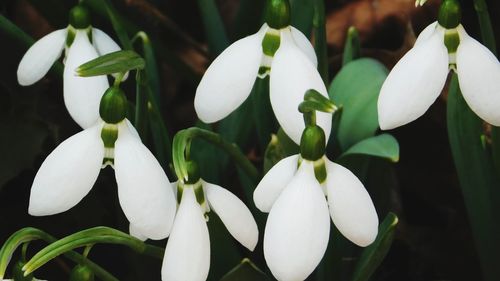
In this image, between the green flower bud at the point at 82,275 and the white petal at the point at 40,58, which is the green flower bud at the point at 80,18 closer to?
the white petal at the point at 40,58

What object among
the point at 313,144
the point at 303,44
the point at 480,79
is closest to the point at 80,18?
the point at 303,44

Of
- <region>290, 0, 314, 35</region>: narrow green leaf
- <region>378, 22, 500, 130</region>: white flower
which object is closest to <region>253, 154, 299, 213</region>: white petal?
<region>378, 22, 500, 130</region>: white flower

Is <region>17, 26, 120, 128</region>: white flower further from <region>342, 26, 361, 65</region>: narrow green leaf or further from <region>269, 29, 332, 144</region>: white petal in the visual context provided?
<region>342, 26, 361, 65</region>: narrow green leaf

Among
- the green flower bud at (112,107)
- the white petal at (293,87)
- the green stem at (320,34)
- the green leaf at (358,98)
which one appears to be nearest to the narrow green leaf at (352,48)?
the green leaf at (358,98)

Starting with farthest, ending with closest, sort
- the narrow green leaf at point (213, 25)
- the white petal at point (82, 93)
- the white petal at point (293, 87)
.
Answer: the narrow green leaf at point (213, 25) < the white petal at point (82, 93) < the white petal at point (293, 87)

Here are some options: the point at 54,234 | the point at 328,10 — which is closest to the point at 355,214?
the point at 54,234

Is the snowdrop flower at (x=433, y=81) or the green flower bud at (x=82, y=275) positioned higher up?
the snowdrop flower at (x=433, y=81)

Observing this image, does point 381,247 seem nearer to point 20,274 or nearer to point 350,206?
point 350,206
